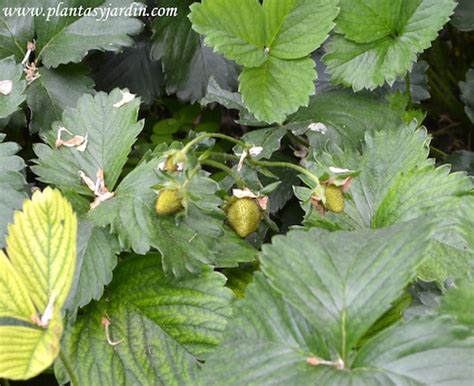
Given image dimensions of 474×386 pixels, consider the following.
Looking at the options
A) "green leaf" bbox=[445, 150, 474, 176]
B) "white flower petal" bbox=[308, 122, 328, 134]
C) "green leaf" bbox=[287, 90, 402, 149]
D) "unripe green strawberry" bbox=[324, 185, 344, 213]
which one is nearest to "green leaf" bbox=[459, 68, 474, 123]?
"green leaf" bbox=[445, 150, 474, 176]

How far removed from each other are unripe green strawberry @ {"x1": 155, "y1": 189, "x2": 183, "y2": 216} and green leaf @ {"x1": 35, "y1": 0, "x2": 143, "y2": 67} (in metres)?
0.40

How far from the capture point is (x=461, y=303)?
80 cm

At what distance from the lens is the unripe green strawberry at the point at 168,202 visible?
965 mm

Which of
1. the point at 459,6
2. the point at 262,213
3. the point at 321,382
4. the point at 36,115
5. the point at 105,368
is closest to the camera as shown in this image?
the point at 321,382

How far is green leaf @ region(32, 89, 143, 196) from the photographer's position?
42.1 inches

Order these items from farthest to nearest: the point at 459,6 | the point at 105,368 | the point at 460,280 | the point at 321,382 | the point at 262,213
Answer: the point at 459,6 < the point at 262,213 < the point at 105,368 < the point at 460,280 < the point at 321,382

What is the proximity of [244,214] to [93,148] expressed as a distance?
250 mm

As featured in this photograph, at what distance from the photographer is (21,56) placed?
51.4 inches

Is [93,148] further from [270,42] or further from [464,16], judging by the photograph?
[464,16]

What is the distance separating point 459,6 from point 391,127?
17.2 inches

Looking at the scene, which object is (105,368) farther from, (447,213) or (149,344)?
(447,213)

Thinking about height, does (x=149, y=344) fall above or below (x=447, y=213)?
below

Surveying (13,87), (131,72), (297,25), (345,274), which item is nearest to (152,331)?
(345,274)

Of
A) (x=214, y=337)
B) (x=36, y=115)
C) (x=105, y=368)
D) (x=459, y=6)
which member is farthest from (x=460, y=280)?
(x=459, y=6)
